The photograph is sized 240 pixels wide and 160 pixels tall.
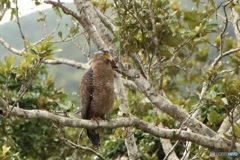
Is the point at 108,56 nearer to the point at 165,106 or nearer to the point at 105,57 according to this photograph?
the point at 105,57

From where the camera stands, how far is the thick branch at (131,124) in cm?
330

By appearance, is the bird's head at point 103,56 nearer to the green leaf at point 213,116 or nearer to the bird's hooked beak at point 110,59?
the bird's hooked beak at point 110,59

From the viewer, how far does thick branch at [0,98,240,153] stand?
3299 mm

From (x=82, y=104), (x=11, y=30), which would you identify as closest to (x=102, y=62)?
(x=82, y=104)

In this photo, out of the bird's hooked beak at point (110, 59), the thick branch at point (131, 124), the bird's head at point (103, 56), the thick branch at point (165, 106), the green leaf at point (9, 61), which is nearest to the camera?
the thick branch at point (131, 124)

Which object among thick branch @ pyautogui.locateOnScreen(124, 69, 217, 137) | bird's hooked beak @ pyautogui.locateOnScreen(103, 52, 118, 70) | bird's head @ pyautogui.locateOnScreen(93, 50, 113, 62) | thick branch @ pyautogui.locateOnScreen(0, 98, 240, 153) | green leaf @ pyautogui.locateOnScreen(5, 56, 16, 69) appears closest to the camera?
thick branch @ pyautogui.locateOnScreen(0, 98, 240, 153)

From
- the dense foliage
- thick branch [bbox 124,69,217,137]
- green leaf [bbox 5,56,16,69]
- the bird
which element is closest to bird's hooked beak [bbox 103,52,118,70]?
the bird

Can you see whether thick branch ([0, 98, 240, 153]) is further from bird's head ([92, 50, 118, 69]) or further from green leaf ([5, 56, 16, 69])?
bird's head ([92, 50, 118, 69])

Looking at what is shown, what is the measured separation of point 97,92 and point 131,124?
1157 mm

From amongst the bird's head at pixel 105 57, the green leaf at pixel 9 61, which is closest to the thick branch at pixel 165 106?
the bird's head at pixel 105 57

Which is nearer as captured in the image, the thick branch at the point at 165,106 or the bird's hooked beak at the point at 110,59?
the thick branch at the point at 165,106

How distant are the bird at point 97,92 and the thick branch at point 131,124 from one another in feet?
3.44

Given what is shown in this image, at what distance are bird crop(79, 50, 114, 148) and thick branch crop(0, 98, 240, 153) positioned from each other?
3.44 ft

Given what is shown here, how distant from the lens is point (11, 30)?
48.2 meters
